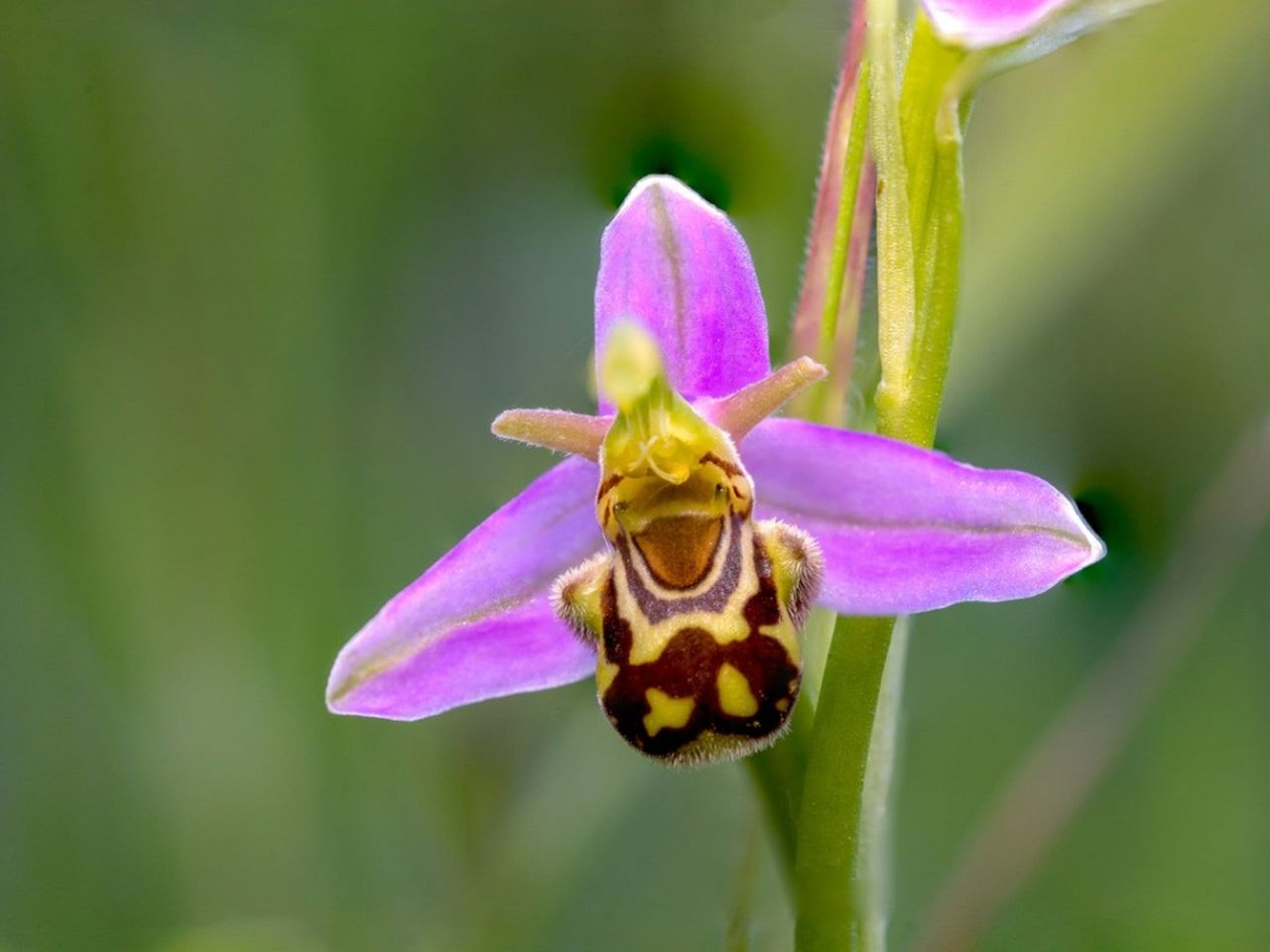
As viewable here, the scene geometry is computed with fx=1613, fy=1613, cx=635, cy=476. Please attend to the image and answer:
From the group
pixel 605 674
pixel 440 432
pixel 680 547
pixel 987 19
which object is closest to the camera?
pixel 987 19

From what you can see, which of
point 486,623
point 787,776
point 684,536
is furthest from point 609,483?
point 787,776

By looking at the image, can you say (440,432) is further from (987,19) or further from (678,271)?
(987,19)

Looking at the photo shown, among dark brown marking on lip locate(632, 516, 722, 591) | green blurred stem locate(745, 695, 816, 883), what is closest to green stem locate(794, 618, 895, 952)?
green blurred stem locate(745, 695, 816, 883)

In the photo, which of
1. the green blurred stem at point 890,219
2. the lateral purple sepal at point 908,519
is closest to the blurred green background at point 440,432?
the lateral purple sepal at point 908,519

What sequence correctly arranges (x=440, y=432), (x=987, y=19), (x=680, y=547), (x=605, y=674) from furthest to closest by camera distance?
(x=440, y=432), (x=680, y=547), (x=605, y=674), (x=987, y=19)

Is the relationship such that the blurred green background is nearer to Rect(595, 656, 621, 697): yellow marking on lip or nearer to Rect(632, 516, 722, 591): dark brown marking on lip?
Rect(632, 516, 722, 591): dark brown marking on lip

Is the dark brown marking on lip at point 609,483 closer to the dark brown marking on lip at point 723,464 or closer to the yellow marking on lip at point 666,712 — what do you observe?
the dark brown marking on lip at point 723,464

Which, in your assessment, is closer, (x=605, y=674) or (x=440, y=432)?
(x=605, y=674)

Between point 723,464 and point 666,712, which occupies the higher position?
point 723,464
